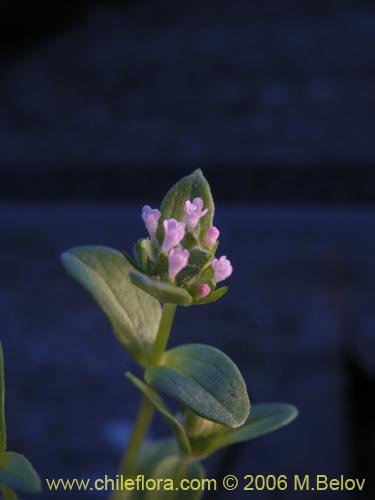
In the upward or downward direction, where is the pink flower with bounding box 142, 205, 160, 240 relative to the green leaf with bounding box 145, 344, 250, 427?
upward

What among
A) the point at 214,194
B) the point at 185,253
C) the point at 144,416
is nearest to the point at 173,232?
the point at 185,253

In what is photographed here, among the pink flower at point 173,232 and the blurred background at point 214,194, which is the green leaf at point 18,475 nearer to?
the pink flower at point 173,232

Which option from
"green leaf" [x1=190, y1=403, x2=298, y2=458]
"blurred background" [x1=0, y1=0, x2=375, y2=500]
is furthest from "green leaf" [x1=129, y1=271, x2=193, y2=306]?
"blurred background" [x1=0, y1=0, x2=375, y2=500]

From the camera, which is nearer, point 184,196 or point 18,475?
point 18,475

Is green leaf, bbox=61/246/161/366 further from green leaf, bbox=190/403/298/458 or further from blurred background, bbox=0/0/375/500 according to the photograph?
blurred background, bbox=0/0/375/500

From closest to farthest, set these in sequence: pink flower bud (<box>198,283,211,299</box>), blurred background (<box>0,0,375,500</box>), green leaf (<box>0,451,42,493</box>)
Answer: green leaf (<box>0,451,42,493</box>)
pink flower bud (<box>198,283,211,299</box>)
blurred background (<box>0,0,375,500</box>)

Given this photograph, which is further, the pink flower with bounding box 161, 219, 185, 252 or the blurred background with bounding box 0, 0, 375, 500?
the blurred background with bounding box 0, 0, 375, 500

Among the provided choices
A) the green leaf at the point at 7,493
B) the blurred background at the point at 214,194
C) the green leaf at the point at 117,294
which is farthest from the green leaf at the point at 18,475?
the blurred background at the point at 214,194

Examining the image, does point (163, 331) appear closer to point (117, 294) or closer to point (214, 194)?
point (117, 294)
